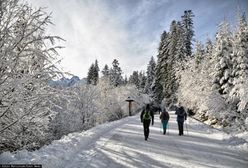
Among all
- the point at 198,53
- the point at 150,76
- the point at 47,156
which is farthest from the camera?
the point at 150,76

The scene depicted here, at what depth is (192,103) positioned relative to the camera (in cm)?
4475

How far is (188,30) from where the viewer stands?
201ft

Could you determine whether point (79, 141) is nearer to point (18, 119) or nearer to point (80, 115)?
point (18, 119)

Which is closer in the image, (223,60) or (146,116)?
(146,116)

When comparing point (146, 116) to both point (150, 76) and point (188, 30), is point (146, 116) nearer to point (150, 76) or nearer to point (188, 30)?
point (188, 30)

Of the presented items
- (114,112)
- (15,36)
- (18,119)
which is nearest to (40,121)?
(18,119)

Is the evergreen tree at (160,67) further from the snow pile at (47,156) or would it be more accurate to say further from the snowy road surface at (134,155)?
the snow pile at (47,156)

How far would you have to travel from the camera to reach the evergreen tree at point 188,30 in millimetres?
58812

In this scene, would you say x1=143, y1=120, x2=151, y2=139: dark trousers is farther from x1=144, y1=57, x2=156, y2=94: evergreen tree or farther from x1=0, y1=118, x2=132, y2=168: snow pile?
x1=144, y1=57, x2=156, y2=94: evergreen tree

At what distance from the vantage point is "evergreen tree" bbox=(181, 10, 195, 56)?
5881 centimetres

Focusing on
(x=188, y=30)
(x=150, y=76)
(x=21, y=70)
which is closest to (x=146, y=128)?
(x=21, y=70)

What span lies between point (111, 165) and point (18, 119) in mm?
3527

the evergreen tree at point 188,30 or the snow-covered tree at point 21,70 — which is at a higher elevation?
the evergreen tree at point 188,30

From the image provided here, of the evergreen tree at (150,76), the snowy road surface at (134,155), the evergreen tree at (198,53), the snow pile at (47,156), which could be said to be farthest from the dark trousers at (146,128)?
the evergreen tree at (150,76)
